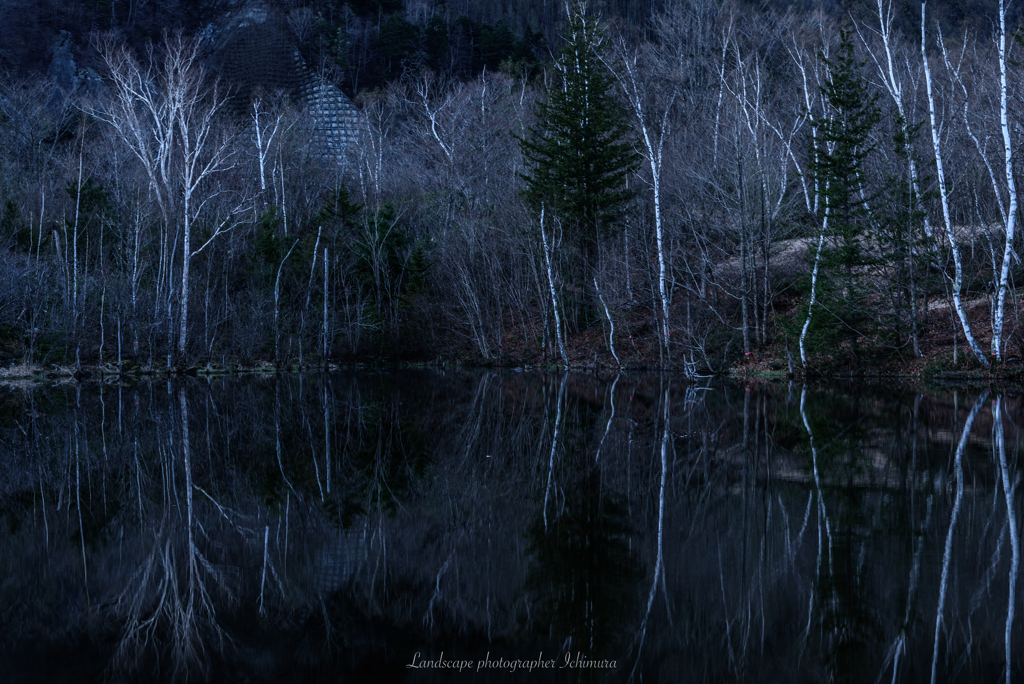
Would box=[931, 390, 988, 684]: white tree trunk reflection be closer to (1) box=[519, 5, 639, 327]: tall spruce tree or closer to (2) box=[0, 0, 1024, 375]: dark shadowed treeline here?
(2) box=[0, 0, 1024, 375]: dark shadowed treeline

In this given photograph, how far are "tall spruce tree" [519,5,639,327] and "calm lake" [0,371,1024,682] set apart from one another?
18902 mm

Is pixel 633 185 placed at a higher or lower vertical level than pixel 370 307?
higher

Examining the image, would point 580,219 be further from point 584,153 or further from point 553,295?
point 553,295

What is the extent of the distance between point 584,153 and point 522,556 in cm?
2582

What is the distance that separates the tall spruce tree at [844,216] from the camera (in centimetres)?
1961

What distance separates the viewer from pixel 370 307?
3197 centimetres

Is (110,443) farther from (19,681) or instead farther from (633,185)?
(633,185)

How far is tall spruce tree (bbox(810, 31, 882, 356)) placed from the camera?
64.3ft

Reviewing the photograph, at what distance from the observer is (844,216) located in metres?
19.8

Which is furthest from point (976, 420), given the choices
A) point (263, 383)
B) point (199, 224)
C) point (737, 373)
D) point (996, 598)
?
point (199, 224)

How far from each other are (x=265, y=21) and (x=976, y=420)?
6438cm

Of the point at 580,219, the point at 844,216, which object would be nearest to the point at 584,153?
the point at 580,219

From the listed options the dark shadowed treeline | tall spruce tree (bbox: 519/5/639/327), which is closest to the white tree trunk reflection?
the dark shadowed treeline

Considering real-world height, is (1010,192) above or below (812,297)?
above
